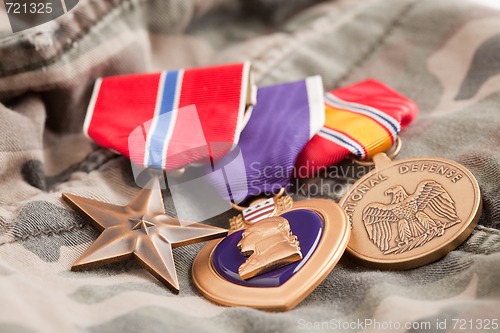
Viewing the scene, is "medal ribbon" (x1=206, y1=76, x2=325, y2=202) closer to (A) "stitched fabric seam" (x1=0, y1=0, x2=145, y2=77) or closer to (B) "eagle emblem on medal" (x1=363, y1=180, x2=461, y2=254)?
(B) "eagle emblem on medal" (x1=363, y1=180, x2=461, y2=254)

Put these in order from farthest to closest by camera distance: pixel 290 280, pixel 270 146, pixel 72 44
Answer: pixel 72 44
pixel 270 146
pixel 290 280

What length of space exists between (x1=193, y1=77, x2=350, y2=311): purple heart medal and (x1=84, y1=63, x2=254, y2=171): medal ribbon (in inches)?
1.2

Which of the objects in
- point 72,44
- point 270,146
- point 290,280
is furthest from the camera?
point 72,44

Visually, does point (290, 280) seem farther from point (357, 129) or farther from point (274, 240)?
point (357, 129)

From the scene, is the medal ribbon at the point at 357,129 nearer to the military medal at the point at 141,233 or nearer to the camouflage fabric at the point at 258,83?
the camouflage fabric at the point at 258,83

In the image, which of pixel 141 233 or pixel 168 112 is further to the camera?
pixel 168 112

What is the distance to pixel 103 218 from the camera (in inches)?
25.4

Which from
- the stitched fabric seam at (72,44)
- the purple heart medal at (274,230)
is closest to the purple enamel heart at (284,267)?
the purple heart medal at (274,230)

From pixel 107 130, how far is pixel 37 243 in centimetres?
19

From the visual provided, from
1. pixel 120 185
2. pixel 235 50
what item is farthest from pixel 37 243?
pixel 235 50

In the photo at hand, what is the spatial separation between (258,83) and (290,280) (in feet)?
1.39

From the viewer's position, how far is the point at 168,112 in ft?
2.49

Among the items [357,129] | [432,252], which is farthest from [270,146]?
[432,252]

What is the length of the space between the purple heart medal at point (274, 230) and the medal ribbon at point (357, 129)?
2 cm
